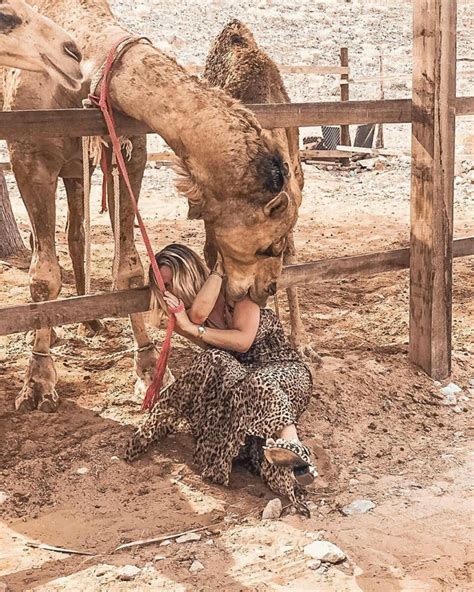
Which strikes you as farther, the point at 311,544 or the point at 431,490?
the point at 431,490

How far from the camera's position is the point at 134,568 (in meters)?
3.23

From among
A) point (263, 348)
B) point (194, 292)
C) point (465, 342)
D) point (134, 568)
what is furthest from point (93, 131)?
point (465, 342)

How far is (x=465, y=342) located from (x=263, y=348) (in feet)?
7.31

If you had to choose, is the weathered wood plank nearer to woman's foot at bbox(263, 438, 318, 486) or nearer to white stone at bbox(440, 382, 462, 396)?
white stone at bbox(440, 382, 462, 396)

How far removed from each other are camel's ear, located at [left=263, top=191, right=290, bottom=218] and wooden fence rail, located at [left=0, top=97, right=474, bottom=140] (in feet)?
2.38

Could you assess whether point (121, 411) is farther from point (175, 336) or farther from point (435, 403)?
point (435, 403)

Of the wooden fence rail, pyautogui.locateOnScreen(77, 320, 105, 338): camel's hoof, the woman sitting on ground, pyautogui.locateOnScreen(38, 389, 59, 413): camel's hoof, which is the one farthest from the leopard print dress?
pyautogui.locateOnScreen(77, 320, 105, 338): camel's hoof

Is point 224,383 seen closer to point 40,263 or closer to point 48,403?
point 48,403

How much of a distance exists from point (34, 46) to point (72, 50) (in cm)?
17

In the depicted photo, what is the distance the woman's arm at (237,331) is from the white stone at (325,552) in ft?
3.48

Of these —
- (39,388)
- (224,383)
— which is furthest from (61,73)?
(39,388)

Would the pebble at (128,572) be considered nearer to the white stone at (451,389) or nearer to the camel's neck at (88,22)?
the camel's neck at (88,22)

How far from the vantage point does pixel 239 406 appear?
12.7 ft

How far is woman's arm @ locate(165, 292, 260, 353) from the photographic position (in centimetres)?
404
